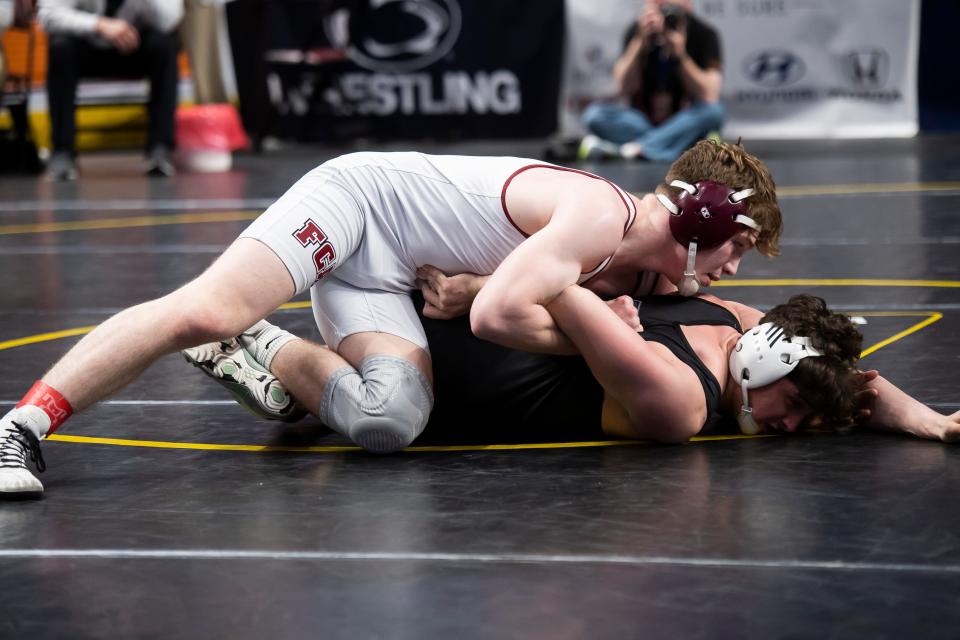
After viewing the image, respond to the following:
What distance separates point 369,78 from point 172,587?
936cm

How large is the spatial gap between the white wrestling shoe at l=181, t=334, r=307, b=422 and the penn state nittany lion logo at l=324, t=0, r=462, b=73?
8.08 m

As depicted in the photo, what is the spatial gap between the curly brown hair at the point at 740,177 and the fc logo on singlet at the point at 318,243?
2.60 feet

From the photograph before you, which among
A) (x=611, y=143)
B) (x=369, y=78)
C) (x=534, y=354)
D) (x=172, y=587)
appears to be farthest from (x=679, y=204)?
(x=369, y=78)

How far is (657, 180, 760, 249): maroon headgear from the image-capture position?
3.31 metres

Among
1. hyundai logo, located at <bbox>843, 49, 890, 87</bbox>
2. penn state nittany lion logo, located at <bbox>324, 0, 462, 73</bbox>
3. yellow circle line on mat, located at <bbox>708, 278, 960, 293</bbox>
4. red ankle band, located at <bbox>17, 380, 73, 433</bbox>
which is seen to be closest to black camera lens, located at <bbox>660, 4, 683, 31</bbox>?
hyundai logo, located at <bbox>843, 49, 890, 87</bbox>

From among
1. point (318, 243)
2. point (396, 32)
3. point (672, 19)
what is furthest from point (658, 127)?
point (318, 243)

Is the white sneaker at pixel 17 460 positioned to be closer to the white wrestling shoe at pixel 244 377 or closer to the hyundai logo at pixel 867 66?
the white wrestling shoe at pixel 244 377

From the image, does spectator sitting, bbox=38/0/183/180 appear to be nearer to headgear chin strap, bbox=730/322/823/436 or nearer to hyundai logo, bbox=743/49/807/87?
hyundai logo, bbox=743/49/807/87

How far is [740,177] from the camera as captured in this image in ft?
11.0

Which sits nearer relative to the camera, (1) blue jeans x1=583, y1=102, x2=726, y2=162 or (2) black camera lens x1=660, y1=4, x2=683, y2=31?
(2) black camera lens x1=660, y1=4, x2=683, y2=31

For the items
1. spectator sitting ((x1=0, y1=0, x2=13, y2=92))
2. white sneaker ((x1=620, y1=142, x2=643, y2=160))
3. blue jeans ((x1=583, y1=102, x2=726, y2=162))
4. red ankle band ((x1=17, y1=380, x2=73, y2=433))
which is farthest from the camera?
spectator sitting ((x1=0, y1=0, x2=13, y2=92))

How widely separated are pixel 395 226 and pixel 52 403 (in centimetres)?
92

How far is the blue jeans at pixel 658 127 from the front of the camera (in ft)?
31.7

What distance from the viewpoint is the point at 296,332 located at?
4.66m
